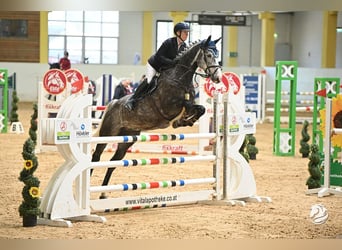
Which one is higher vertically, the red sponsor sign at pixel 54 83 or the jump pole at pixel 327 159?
the red sponsor sign at pixel 54 83

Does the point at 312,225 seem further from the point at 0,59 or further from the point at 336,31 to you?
the point at 0,59

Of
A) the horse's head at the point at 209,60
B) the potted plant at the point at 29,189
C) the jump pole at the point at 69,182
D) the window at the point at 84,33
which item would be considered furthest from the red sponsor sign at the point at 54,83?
the window at the point at 84,33

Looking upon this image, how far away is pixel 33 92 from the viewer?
20.3 m

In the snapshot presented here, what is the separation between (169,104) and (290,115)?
14.1 feet

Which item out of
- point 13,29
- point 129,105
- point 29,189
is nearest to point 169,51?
point 129,105

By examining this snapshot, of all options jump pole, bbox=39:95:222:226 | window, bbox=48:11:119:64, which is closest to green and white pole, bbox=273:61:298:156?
jump pole, bbox=39:95:222:226

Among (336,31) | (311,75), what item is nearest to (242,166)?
(311,75)

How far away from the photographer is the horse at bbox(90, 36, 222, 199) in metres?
6.65

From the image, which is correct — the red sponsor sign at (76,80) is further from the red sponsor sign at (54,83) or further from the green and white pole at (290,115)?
the green and white pole at (290,115)

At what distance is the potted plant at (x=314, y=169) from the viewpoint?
7677 mm
